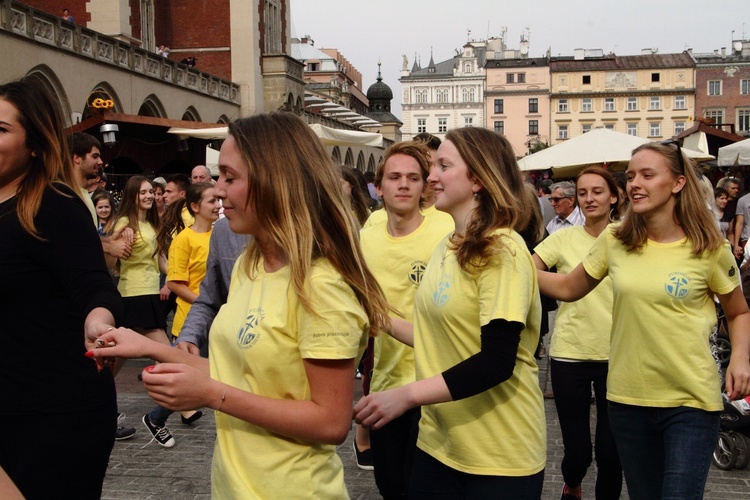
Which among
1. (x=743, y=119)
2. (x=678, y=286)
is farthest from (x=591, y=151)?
(x=743, y=119)

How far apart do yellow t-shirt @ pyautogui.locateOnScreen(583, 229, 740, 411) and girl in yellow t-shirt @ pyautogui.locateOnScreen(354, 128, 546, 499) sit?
0.77 meters

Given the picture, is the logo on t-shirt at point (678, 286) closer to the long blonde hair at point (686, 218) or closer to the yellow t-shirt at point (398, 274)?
the long blonde hair at point (686, 218)

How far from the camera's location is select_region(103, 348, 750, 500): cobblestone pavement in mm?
5676

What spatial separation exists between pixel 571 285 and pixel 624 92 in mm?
109628

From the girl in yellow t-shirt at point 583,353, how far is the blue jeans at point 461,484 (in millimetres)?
1498

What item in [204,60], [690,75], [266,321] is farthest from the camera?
[690,75]

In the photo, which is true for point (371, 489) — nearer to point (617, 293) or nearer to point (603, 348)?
point (603, 348)

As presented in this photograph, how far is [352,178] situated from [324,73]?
108726 mm

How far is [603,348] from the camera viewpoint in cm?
486

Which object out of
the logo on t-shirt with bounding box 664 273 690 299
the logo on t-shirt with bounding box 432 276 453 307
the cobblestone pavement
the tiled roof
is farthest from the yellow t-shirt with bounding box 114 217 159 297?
the tiled roof

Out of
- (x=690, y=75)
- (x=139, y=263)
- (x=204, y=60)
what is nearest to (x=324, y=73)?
(x=690, y=75)

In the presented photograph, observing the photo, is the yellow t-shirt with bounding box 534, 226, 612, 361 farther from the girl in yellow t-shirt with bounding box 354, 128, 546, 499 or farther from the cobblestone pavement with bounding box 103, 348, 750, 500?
the girl in yellow t-shirt with bounding box 354, 128, 546, 499

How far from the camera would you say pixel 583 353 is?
487cm

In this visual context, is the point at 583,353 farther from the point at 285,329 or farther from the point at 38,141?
the point at 38,141
